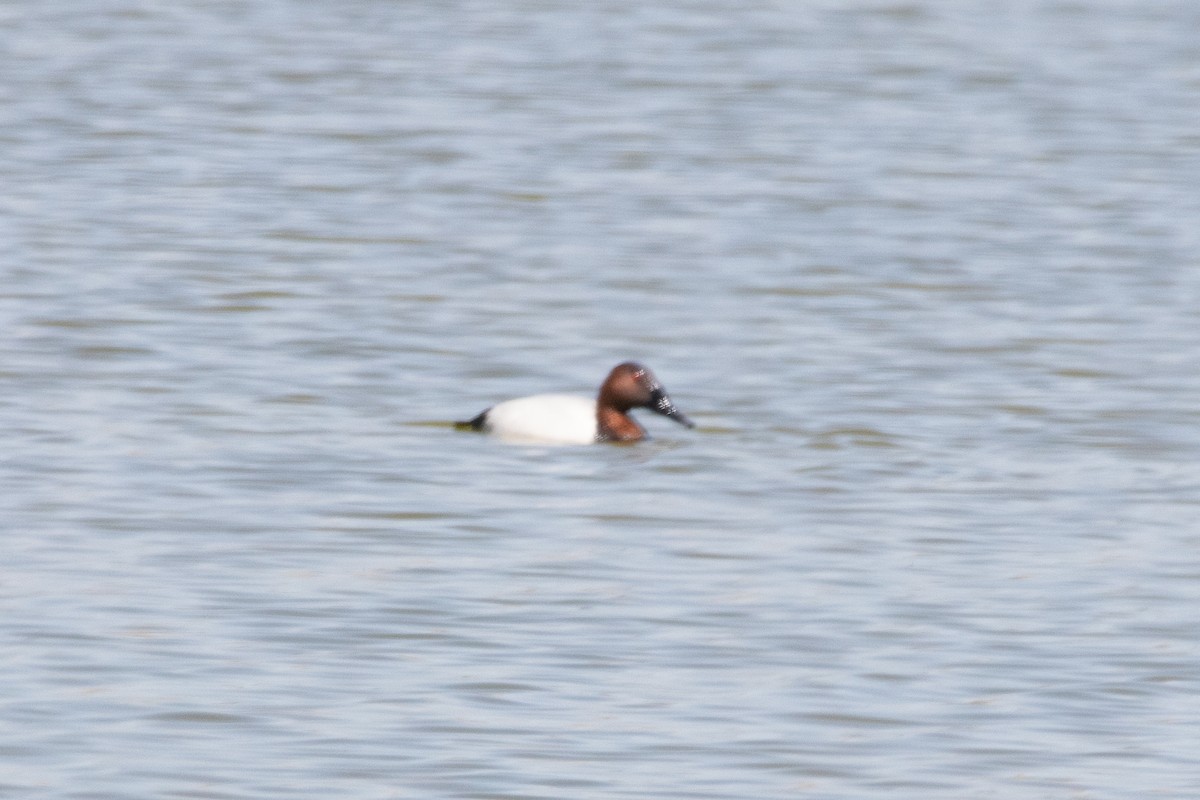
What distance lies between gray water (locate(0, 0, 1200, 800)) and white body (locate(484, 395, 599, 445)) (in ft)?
0.38

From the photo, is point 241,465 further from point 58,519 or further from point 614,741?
point 614,741

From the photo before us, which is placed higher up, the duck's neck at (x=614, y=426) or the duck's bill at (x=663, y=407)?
the duck's bill at (x=663, y=407)

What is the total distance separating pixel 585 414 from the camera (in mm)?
13859

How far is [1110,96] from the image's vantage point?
28.8 meters

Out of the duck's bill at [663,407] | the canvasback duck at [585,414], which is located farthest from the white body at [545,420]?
the duck's bill at [663,407]

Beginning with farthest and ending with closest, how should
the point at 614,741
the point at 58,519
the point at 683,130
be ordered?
the point at 683,130 → the point at 58,519 → the point at 614,741

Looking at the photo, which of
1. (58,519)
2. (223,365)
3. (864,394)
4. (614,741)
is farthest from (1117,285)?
(614,741)

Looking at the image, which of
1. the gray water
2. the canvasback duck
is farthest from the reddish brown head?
the gray water

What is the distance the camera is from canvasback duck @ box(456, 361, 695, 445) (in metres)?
13.5

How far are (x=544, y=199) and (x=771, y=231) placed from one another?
199 cm

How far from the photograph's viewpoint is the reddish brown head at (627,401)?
13953 millimetres

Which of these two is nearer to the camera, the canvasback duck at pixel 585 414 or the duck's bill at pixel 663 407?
the canvasback duck at pixel 585 414

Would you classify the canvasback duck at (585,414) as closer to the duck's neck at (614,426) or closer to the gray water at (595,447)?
the duck's neck at (614,426)

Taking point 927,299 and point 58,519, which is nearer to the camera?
point 58,519
